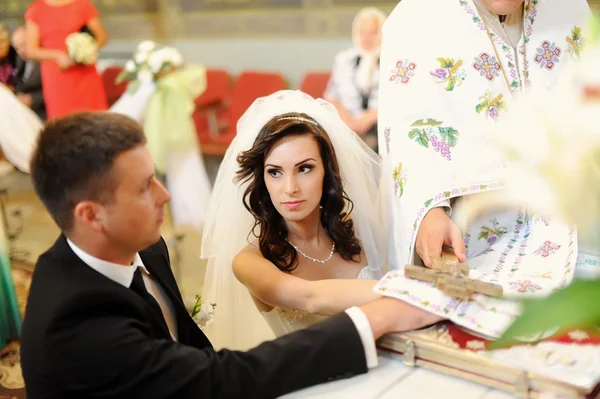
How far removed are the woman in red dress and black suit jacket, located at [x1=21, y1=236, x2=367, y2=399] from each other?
4.27 m

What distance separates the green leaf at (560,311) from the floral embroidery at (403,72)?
1.35 meters

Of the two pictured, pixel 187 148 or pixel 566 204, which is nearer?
pixel 566 204

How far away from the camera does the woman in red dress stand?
530 cm

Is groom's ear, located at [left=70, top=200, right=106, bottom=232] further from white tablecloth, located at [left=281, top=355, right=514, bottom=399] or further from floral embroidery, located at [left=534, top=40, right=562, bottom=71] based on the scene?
floral embroidery, located at [left=534, top=40, right=562, bottom=71]

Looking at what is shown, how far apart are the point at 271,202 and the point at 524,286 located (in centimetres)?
93

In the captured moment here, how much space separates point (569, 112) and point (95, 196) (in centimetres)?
94

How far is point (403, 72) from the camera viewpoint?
209 centimetres

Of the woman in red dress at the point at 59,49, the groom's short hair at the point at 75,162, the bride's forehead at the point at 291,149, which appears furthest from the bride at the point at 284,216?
the woman in red dress at the point at 59,49

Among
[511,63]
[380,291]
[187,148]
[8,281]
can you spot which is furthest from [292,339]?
[187,148]

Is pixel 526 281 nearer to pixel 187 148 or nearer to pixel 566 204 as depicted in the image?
pixel 566 204

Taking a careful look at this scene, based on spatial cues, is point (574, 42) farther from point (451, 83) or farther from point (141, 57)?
point (141, 57)

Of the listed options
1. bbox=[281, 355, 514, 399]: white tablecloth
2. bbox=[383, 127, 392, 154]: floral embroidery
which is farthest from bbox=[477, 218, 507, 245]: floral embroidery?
bbox=[281, 355, 514, 399]: white tablecloth

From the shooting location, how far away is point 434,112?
79.7 inches

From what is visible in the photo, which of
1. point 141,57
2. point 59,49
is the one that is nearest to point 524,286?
point 141,57
